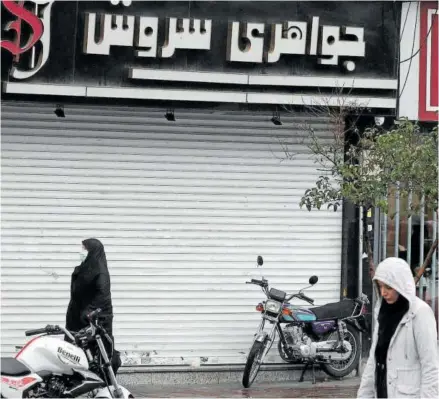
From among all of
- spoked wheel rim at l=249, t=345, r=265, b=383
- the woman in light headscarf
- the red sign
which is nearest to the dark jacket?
spoked wheel rim at l=249, t=345, r=265, b=383

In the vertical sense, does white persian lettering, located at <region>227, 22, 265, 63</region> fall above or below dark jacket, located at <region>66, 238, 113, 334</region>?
above

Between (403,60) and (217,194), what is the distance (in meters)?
2.79

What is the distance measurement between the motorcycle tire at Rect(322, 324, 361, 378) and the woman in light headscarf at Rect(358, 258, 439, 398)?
5.76 m

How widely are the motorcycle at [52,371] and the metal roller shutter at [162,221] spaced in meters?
3.28

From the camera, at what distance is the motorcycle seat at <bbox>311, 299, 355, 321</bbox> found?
1202 centimetres

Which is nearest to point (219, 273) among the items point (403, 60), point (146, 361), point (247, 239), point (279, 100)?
point (247, 239)

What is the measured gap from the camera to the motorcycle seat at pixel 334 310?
1202cm

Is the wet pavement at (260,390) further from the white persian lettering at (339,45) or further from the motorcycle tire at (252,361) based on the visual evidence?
the white persian lettering at (339,45)

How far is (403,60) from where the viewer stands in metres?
12.5

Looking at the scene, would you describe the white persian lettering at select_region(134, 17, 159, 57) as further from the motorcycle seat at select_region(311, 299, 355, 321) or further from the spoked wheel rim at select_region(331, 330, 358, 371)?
the spoked wheel rim at select_region(331, 330, 358, 371)

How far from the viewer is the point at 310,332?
1210 centimetres

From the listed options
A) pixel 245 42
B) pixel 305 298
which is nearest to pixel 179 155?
pixel 245 42

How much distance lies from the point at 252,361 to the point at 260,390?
1.36ft

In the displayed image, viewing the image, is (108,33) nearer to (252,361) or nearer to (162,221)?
(162,221)
